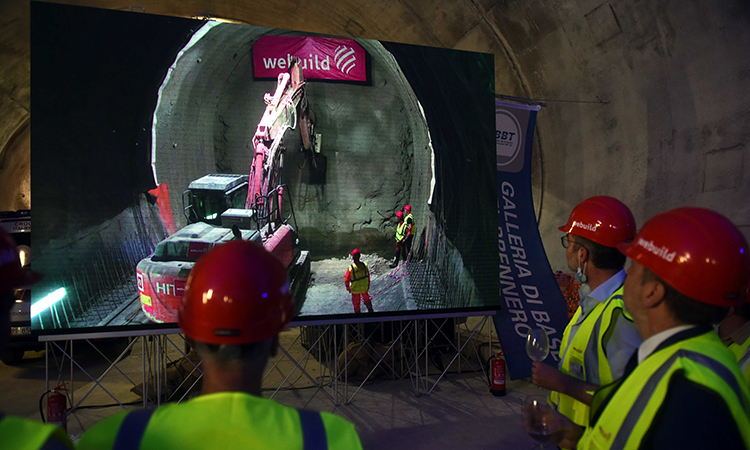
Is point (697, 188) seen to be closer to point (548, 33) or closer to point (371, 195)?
point (548, 33)

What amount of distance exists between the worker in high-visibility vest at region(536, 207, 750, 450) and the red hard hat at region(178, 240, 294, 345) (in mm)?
1013

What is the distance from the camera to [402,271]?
515 cm

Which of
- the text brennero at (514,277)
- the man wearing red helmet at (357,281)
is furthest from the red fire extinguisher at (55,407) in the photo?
the text brennero at (514,277)

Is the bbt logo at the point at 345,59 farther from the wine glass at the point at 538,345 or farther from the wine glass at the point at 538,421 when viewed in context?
the wine glass at the point at 538,421

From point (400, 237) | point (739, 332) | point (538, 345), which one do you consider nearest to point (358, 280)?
point (400, 237)

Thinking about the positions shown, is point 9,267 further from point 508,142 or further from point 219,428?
point 508,142

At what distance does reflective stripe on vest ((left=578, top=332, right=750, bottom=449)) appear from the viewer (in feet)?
3.73

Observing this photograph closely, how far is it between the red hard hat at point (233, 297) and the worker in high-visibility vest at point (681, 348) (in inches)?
39.9

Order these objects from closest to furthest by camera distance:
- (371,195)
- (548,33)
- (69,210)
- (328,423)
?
(328,423)
(69,210)
(371,195)
(548,33)

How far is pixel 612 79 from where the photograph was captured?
6.84 m

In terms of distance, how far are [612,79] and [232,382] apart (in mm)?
7383

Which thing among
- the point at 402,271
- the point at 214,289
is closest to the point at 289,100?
the point at 402,271

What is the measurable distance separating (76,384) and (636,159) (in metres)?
8.56

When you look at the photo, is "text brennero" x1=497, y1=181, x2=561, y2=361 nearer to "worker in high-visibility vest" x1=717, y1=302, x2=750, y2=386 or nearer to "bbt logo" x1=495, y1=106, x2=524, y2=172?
"bbt logo" x1=495, y1=106, x2=524, y2=172
